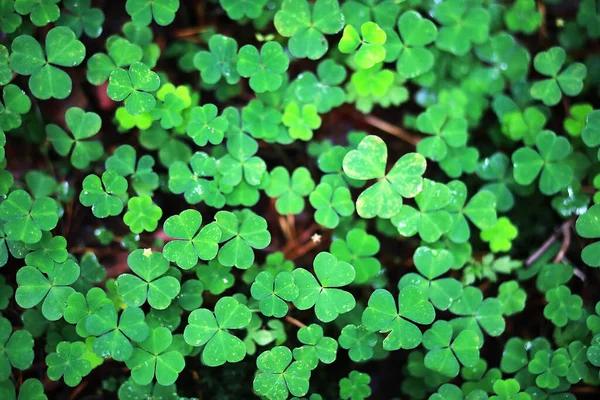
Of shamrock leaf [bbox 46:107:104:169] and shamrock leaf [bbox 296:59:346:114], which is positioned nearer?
shamrock leaf [bbox 46:107:104:169]

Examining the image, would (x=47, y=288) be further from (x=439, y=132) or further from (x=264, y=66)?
(x=439, y=132)

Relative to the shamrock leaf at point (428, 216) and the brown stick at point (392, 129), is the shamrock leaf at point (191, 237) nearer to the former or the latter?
the shamrock leaf at point (428, 216)

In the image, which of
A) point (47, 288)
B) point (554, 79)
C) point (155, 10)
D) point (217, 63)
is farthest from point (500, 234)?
point (47, 288)

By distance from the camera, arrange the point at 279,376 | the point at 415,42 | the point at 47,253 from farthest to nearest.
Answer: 1. the point at 415,42
2. the point at 47,253
3. the point at 279,376

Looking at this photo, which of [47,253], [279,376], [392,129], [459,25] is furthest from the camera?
[392,129]

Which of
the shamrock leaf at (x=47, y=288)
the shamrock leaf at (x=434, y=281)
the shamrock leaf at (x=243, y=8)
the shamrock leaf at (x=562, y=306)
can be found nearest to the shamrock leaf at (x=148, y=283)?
the shamrock leaf at (x=47, y=288)

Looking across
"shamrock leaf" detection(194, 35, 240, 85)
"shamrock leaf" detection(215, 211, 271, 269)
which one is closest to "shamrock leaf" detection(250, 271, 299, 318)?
"shamrock leaf" detection(215, 211, 271, 269)

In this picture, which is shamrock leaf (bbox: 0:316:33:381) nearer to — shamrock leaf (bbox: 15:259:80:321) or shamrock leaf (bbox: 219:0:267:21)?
shamrock leaf (bbox: 15:259:80:321)
